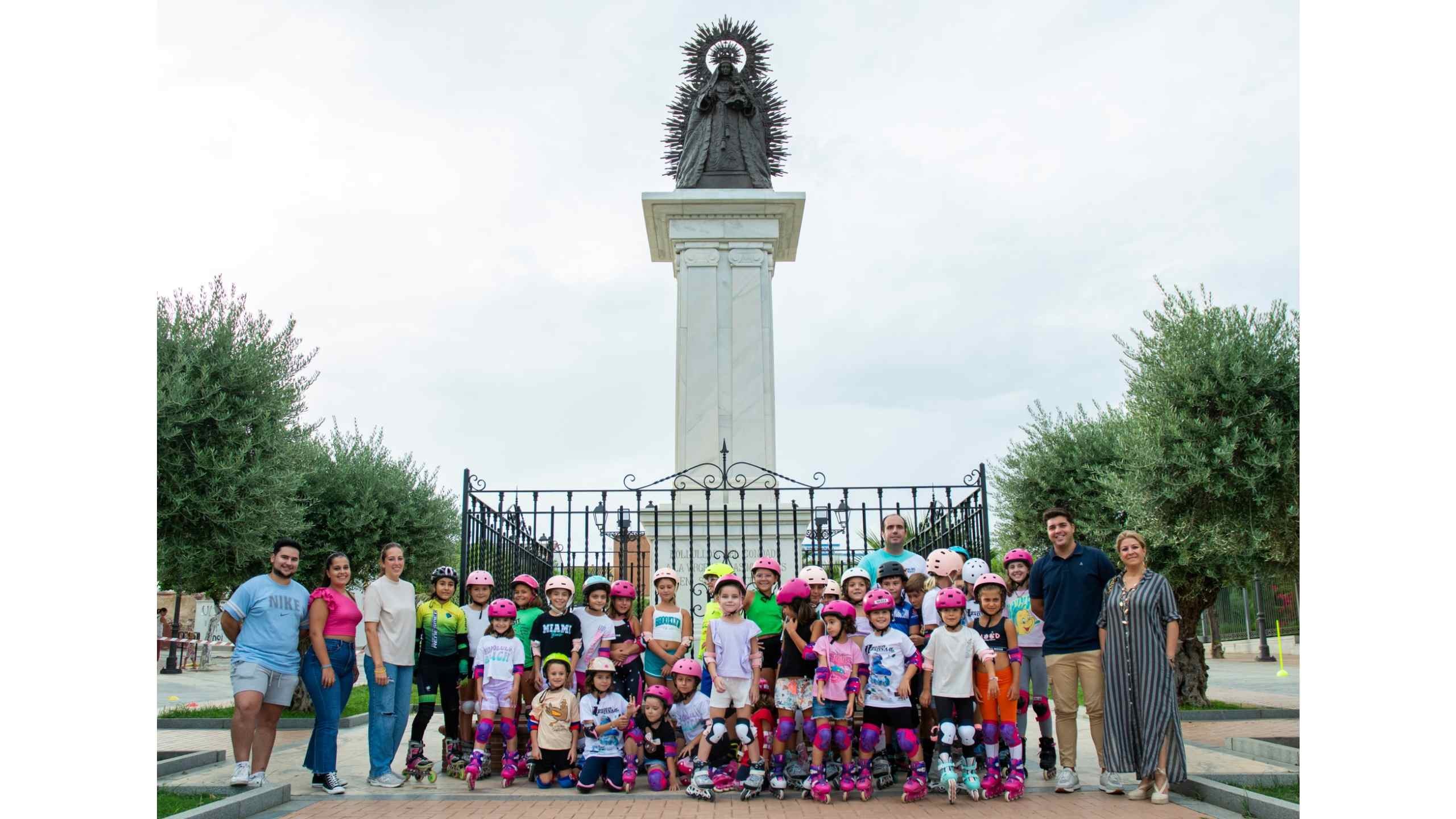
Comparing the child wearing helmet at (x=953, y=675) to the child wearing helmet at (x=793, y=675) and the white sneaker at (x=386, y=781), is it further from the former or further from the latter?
the white sneaker at (x=386, y=781)

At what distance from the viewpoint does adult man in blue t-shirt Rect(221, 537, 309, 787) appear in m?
6.91

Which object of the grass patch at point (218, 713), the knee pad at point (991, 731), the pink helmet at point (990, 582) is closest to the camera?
the knee pad at point (991, 731)

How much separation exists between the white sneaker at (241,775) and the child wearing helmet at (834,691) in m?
3.75

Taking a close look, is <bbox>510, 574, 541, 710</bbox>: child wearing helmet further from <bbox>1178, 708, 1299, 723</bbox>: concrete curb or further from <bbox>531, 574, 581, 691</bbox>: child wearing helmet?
<bbox>1178, 708, 1299, 723</bbox>: concrete curb

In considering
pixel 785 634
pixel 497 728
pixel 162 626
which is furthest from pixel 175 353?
pixel 162 626

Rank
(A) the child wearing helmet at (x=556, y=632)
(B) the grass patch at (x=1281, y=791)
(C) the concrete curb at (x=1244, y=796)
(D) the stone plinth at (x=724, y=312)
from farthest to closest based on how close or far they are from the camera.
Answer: (D) the stone plinth at (x=724, y=312) → (A) the child wearing helmet at (x=556, y=632) → (B) the grass patch at (x=1281, y=791) → (C) the concrete curb at (x=1244, y=796)

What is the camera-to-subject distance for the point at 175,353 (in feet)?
32.9

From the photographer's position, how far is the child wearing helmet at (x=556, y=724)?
7242 mm

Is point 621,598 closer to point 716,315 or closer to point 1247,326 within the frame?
point 716,315

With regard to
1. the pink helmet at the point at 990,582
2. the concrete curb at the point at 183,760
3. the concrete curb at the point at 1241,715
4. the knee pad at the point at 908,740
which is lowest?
the concrete curb at the point at 1241,715

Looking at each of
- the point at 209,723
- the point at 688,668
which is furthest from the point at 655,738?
the point at 209,723

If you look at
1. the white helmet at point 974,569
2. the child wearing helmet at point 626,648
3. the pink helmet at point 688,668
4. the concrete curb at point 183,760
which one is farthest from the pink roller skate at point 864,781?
the concrete curb at point 183,760

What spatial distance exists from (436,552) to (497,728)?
8.29m

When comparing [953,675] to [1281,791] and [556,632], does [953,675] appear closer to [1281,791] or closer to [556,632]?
[1281,791]
